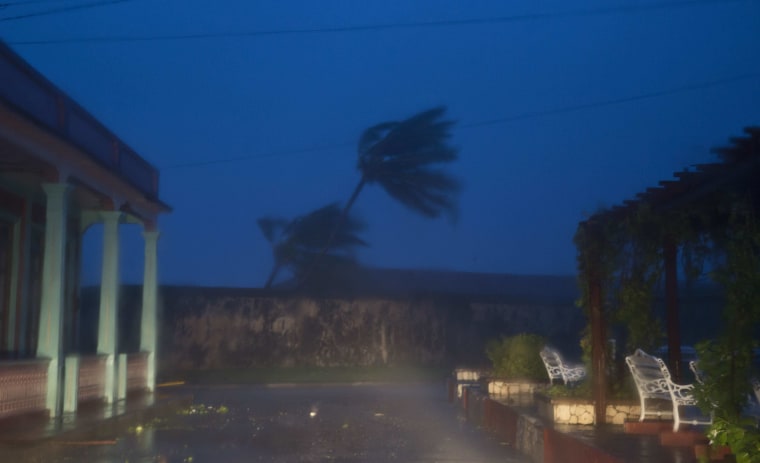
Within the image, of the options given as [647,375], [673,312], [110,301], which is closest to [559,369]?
[673,312]

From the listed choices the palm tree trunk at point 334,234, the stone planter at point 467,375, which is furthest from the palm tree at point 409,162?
the stone planter at point 467,375

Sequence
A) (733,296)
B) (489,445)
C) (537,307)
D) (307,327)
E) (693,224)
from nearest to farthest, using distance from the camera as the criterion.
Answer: (733,296)
(693,224)
(489,445)
(307,327)
(537,307)

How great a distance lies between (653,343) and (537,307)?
73.4 feet

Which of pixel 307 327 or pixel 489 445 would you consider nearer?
pixel 489 445

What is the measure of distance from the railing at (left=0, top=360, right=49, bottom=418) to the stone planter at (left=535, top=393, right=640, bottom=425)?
22.6 feet

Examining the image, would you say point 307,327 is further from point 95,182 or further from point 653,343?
point 653,343

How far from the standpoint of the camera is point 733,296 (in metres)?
7.37

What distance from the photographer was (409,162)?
3894 cm

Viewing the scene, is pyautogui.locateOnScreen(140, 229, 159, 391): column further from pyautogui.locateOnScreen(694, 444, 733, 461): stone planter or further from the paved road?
pyautogui.locateOnScreen(694, 444, 733, 461): stone planter

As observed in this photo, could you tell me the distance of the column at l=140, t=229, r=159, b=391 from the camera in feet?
62.2

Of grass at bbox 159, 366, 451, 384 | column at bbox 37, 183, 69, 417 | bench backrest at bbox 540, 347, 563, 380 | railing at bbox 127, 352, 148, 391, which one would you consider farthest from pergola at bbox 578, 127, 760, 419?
grass at bbox 159, 366, 451, 384

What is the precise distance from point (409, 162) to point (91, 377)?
25.0 m

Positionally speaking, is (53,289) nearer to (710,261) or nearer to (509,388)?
(509,388)

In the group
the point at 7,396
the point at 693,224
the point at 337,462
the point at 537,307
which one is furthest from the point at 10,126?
the point at 537,307
